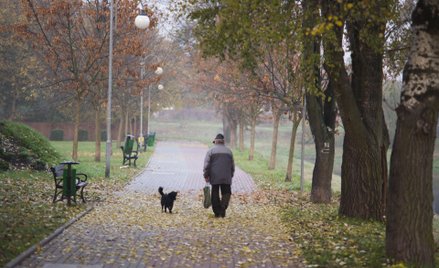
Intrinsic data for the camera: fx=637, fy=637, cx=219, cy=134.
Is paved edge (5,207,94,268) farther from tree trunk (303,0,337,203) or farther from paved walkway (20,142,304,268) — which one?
tree trunk (303,0,337,203)

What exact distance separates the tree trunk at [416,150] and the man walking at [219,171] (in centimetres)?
528

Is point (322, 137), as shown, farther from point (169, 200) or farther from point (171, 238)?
point (171, 238)

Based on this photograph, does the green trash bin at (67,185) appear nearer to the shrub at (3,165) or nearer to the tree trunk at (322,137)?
the shrub at (3,165)

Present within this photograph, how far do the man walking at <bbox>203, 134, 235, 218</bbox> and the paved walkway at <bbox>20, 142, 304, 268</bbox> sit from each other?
355 mm

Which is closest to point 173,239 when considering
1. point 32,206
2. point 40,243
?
point 40,243

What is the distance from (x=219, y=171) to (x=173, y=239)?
2.91 m

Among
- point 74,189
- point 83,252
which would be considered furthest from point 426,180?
point 74,189

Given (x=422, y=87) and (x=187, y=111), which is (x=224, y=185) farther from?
(x=187, y=111)

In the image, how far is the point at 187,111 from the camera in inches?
4119

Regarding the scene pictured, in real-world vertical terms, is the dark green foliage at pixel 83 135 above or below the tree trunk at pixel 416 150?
below

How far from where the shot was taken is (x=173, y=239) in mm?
10492

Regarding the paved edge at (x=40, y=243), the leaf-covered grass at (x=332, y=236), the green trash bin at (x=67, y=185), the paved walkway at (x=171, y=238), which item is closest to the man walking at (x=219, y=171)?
the paved walkway at (x=171, y=238)

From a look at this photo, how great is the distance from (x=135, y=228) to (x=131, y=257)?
2.80 meters

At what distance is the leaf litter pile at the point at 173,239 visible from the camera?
8703 millimetres
